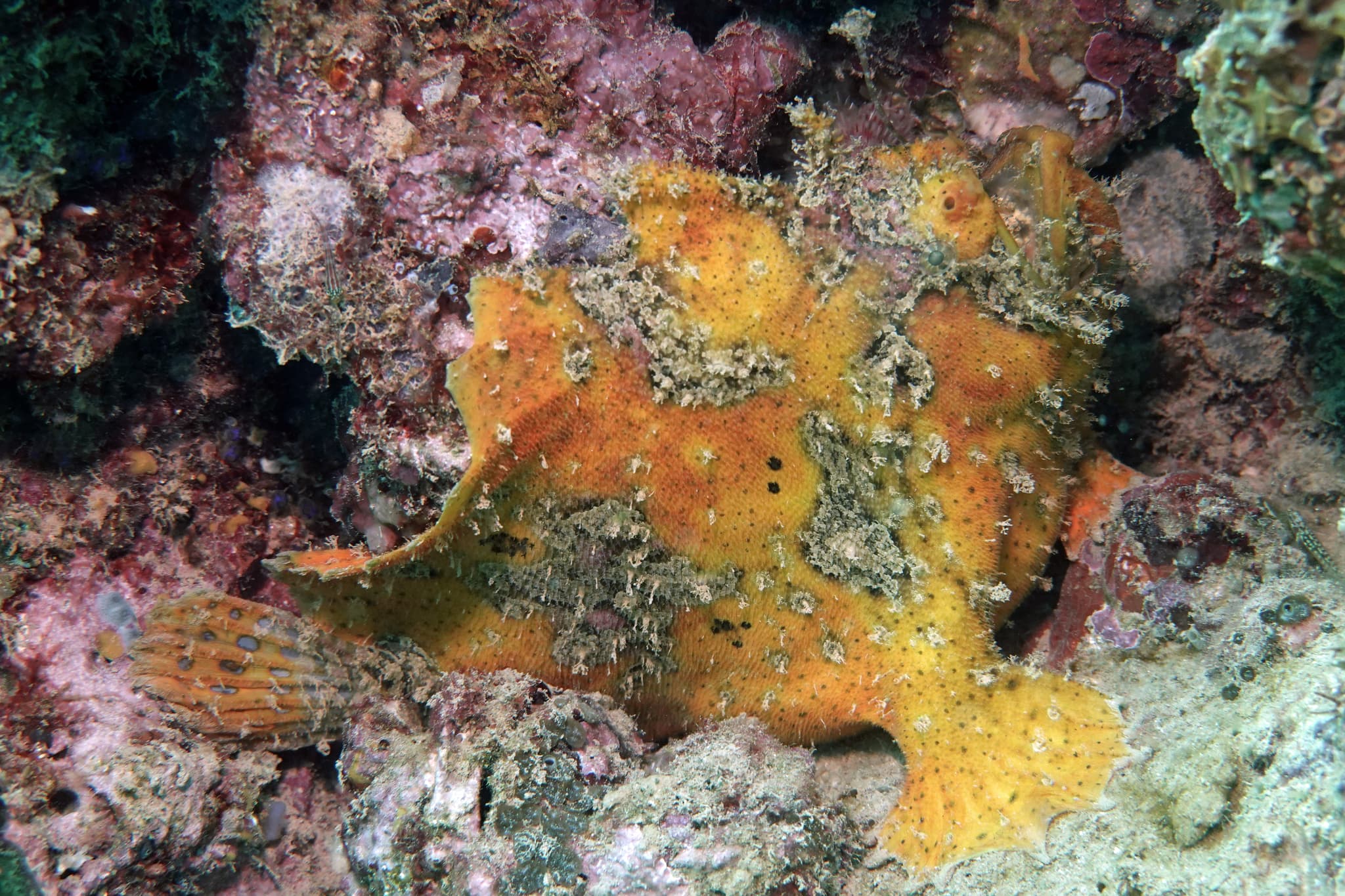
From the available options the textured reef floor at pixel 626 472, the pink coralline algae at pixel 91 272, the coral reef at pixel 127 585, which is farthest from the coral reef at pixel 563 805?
the pink coralline algae at pixel 91 272

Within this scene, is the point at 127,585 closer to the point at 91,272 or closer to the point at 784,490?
the point at 91,272

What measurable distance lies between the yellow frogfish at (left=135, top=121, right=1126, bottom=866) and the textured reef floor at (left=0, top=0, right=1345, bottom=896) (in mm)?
19

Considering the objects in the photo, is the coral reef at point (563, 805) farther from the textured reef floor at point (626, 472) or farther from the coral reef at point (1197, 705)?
the coral reef at point (1197, 705)

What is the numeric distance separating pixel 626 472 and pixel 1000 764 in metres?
2.02

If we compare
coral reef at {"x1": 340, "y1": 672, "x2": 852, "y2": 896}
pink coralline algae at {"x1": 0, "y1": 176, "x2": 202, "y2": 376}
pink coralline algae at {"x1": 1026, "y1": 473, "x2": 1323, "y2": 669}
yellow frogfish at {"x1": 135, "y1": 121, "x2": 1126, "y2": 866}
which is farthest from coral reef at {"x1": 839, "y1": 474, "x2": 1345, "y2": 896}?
pink coralline algae at {"x1": 0, "y1": 176, "x2": 202, "y2": 376}

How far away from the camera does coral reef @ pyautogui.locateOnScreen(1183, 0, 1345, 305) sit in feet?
5.61

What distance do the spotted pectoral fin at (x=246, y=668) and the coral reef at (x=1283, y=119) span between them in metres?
3.69

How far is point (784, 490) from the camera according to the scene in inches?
115

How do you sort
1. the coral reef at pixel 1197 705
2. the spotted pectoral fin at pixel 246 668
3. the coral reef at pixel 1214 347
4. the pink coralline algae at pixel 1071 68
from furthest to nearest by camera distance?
1. the coral reef at pixel 1214 347
2. the pink coralline algae at pixel 1071 68
3. the spotted pectoral fin at pixel 246 668
4. the coral reef at pixel 1197 705

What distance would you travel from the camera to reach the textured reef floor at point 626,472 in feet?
8.82

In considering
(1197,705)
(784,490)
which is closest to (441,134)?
(784,490)

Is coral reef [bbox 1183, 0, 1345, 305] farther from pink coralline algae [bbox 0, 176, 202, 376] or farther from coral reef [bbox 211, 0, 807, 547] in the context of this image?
pink coralline algae [bbox 0, 176, 202, 376]

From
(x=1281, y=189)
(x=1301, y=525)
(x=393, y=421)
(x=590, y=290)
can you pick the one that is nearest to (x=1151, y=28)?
(x=1281, y=189)

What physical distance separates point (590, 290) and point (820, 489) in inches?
48.1
